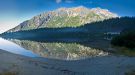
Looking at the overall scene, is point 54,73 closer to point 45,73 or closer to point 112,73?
point 45,73

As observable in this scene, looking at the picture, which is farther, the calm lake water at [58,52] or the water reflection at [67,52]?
the calm lake water at [58,52]

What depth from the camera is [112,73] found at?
96.8ft

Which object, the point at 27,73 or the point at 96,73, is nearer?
the point at 27,73

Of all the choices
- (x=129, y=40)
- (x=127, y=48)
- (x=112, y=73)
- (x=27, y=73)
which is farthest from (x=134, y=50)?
(x=27, y=73)

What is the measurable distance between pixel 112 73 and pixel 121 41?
50.0m

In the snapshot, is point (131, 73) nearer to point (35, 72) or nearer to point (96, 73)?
point (96, 73)

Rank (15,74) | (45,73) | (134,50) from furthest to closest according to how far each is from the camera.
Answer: (134,50), (45,73), (15,74)

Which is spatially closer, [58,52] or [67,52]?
[67,52]

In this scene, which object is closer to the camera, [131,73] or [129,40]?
[131,73]

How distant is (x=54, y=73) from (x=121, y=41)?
167ft

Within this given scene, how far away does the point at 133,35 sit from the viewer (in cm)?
7750

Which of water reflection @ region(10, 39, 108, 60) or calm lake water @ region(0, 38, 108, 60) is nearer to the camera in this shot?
water reflection @ region(10, 39, 108, 60)

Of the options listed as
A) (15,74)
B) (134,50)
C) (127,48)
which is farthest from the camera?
(127,48)

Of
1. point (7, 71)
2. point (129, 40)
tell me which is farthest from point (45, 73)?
point (129, 40)
